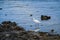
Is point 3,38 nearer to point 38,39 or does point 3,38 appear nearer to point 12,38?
point 12,38

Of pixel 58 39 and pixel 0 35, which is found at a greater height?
pixel 0 35

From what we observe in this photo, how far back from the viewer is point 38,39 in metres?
7.24

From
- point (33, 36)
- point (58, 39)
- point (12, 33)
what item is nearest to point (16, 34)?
point (12, 33)

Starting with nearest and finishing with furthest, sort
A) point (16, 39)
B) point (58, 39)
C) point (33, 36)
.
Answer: point (16, 39) < point (33, 36) < point (58, 39)

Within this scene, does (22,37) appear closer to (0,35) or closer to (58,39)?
(0,35)

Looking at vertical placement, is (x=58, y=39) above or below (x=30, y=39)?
below

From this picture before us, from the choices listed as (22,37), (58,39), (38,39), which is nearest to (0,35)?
(22,37)

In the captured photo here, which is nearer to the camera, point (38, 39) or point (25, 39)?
point (25, 39)

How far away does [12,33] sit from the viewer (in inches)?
268

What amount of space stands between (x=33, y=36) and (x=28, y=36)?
35cm

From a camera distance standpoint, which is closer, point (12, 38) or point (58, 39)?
point (12, 38)

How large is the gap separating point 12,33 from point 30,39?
1.80 feet

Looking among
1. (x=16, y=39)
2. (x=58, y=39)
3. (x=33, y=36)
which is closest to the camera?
(x=16, y=39)

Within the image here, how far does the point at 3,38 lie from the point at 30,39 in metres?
0.78
